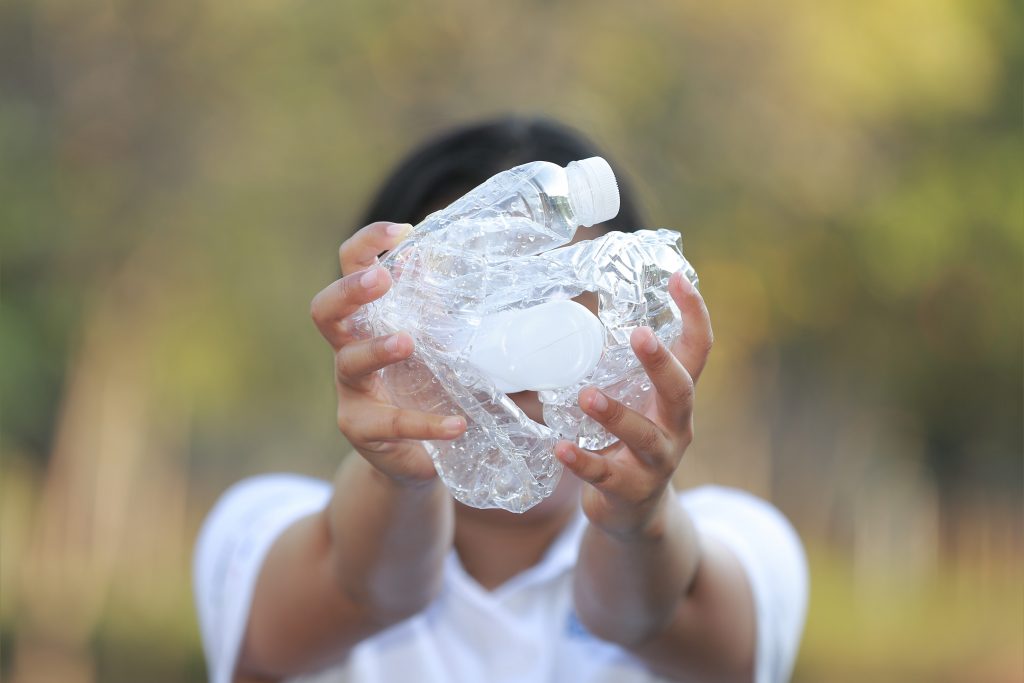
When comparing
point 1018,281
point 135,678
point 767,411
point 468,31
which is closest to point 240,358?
point 135,678

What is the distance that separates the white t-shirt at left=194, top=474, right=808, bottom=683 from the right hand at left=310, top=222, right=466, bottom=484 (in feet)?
1.91

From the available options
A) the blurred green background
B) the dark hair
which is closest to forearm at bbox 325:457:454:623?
the dark hair

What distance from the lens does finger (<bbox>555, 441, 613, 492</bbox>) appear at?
3.27 ft

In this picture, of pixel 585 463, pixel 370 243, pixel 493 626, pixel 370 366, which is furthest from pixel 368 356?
pixel 493 626

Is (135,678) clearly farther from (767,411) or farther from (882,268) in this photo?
(882,268)

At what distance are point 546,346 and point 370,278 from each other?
190 mm

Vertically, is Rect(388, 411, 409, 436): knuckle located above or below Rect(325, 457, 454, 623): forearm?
above

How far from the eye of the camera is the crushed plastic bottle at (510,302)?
113cm

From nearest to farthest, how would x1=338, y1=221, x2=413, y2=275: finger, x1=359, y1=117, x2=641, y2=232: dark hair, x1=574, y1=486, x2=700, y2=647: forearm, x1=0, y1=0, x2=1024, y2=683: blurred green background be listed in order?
x1=338, y1=221, x2=413, y2=275: finger < x1=574, y1=486, x2=700, y2=647: forearm < x1=359, y1=117, x2=641, y2=232: dark hair < x1=0, y1=0, x2=1024, y2=683: blurred green background

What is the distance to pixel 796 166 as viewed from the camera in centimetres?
649

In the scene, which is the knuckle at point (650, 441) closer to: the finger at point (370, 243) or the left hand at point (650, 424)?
the left hand at point (650, 424)

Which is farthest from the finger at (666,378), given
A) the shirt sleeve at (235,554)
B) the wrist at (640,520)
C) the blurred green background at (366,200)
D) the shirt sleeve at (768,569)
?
the blurred green background at (366,200)

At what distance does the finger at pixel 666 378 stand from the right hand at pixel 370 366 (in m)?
0.19

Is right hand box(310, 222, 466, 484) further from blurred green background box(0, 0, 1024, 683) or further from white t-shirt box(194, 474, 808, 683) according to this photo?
blurred green background box(0, 0, 1024, 683)
